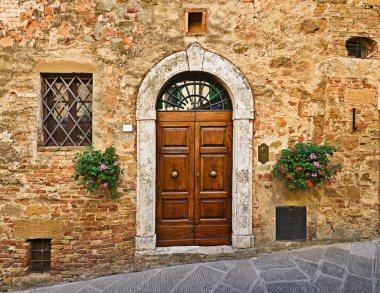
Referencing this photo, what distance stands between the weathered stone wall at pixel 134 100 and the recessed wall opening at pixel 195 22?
10 centimetres

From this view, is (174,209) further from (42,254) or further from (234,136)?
(42,254)

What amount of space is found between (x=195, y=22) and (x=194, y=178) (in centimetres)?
244

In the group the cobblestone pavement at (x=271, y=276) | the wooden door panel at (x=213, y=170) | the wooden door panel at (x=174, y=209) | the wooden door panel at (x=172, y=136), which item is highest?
the wooden door panel at (x=172, y=136)

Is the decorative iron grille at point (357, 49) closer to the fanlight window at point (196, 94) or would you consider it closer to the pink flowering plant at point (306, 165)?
the pink flowering plant at point (306, 165)

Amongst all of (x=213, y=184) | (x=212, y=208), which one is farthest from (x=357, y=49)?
(x=212, y=208)

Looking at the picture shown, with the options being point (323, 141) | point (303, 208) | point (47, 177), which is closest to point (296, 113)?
point (323, 141)

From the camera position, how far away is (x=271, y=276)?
314 cm

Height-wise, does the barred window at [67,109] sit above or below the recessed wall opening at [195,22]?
below

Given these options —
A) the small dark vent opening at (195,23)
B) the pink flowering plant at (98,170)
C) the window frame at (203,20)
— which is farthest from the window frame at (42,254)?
the small dark vent opening at (195,23)

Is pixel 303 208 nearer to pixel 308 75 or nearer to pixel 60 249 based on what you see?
pixel 308 75

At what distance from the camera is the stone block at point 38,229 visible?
11.4 ft

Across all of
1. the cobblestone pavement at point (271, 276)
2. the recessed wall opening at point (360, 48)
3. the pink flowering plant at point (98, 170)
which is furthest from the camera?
the recessed wall opening at point (360, 48)

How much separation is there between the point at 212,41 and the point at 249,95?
1006 mm

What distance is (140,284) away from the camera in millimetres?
3148
